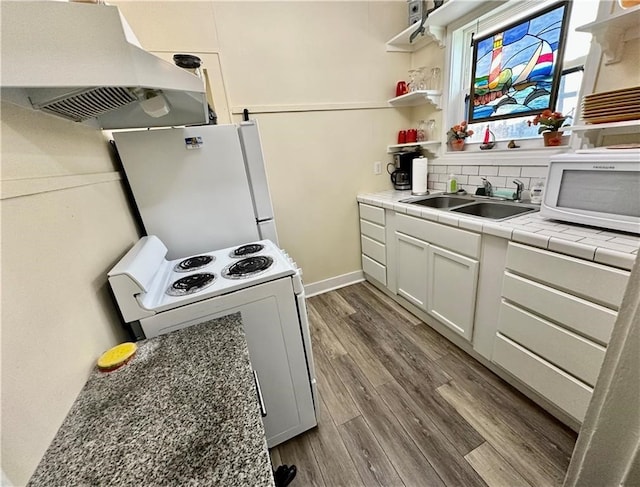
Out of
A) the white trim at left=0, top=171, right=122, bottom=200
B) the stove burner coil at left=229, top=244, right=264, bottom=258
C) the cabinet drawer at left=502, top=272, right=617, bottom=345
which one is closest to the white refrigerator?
the stove burner coil at left=229, top=244, right=264, bottom=258

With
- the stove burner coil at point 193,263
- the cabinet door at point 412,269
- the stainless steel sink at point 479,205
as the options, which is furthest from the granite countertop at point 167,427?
the stainless steel sink at point 479,205

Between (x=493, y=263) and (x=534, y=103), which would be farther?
(x=534, y=103)

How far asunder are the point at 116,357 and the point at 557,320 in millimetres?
1709

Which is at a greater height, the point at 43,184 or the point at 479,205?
the point at 43,184

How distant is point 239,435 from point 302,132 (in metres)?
2.23

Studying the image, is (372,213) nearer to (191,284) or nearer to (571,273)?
(571,273)

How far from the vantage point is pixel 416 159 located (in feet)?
7.70

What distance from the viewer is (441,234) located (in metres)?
1.67

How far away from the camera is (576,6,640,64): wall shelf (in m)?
1.06

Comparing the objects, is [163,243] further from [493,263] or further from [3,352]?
[493,263]

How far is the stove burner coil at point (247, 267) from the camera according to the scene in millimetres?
1088

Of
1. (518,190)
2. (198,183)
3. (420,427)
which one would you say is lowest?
(420,427)

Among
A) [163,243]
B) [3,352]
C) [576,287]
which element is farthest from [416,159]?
[3,352]

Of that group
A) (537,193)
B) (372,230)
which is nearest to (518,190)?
(537,193)
